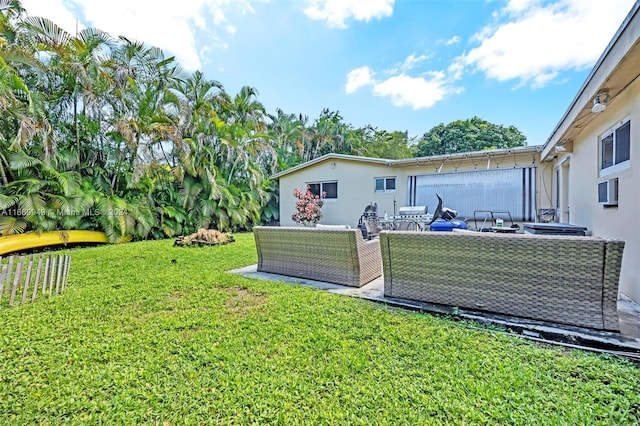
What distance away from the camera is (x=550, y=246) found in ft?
9.77

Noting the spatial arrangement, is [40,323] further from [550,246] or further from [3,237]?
[3,237]

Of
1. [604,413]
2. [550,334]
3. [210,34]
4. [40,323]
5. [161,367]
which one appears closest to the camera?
[604,413]

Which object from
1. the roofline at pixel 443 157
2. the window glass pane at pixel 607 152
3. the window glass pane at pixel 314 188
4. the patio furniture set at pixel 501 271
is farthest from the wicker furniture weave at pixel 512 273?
the window glass pane at pixel 314 188

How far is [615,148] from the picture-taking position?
416cm

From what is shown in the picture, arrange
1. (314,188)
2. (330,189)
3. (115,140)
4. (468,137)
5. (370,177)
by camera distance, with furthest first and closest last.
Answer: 1. (468,137)
2. (314,188)
3. (330,189)
4. (370,177)
5. (115,140)

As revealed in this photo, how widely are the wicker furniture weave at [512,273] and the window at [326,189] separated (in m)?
9.73

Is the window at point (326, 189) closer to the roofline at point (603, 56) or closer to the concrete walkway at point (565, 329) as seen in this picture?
the roofline at point (603, 56)

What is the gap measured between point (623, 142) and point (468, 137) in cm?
2263

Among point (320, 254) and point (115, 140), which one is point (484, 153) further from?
point (115, 140)

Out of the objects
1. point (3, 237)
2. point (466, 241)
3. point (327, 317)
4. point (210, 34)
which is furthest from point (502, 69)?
point (3, 237)

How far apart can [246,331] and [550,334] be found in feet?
9.98

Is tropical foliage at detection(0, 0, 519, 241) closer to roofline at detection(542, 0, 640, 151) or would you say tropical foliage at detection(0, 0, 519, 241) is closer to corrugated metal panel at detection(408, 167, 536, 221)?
corrugated metal panel at detection(408, 167, 536, 221)

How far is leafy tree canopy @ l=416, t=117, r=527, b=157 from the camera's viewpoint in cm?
2444

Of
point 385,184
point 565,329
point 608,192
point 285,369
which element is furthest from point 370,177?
point 285,369
